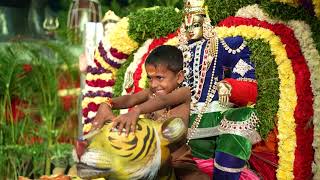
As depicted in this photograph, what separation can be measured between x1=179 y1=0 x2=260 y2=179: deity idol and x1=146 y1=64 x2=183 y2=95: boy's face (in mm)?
354

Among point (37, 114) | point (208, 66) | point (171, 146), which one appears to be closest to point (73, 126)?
point (37, 114)

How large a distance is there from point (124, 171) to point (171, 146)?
32 centimetres

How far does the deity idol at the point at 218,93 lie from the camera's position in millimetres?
3643

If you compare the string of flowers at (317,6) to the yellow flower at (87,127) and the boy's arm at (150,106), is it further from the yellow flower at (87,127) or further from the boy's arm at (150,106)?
the yellow flower at (87,127)

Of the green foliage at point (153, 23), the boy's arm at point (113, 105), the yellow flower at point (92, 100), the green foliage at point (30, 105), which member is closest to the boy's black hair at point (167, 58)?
the boy's arm at point (113, 105)

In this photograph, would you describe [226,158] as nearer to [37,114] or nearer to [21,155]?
[21,155]

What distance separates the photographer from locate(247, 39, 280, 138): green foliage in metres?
3.90

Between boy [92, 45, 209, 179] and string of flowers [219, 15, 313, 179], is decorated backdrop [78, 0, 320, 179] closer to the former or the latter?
string of flowers [219, 15, 313, 179]

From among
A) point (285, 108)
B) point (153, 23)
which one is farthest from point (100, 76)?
point (285, 108)

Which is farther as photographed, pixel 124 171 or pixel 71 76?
pixel 71 76

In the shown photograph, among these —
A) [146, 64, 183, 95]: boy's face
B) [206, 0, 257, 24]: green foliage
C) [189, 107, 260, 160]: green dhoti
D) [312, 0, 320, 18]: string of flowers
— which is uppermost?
[312, 0, 320, 18]: string of flowers

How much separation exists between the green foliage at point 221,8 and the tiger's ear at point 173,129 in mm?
1535

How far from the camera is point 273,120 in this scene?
3.90 m

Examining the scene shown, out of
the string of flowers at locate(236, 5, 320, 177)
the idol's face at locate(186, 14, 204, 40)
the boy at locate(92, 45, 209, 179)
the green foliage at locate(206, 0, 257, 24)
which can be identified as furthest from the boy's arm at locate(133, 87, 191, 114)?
the green foliage at locate(206, 0, 257, 24)
